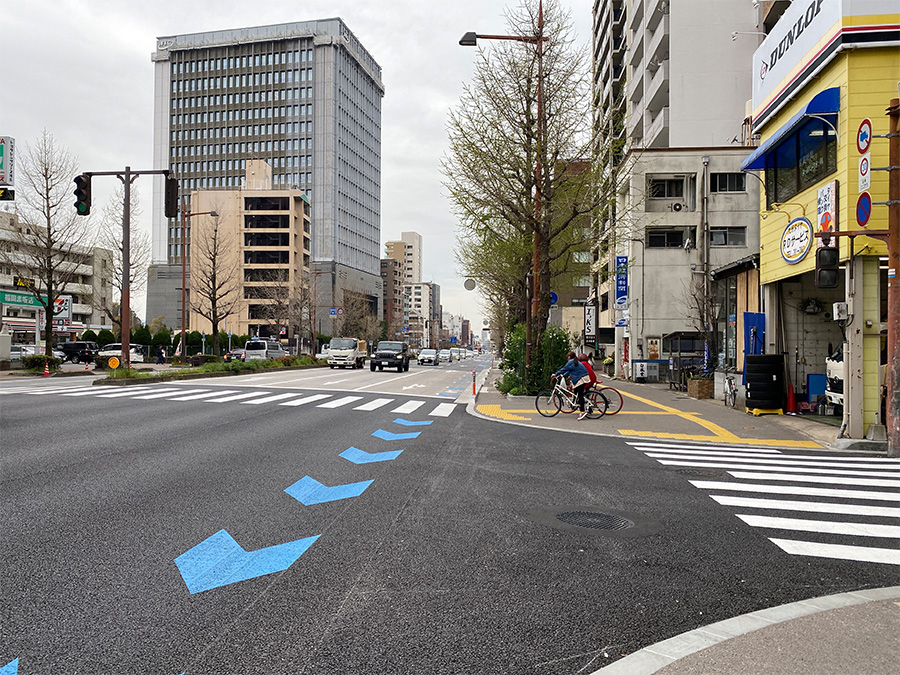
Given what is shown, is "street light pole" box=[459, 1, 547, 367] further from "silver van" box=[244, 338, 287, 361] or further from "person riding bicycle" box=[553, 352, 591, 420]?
"silver van" box=[244, 338, 287, 361]

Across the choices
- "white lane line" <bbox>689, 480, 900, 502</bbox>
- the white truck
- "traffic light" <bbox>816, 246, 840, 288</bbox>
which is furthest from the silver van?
"white lane line" <bbox>689, 480, 900, 502</bbox>

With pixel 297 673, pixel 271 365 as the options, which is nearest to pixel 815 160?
pixel 297 673

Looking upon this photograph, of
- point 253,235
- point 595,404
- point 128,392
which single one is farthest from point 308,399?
point 253,235

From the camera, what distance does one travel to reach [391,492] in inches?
277

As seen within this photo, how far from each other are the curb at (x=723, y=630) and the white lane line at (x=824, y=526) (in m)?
1.50

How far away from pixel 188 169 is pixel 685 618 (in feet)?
431

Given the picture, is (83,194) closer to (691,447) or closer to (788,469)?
Result: (691,447)

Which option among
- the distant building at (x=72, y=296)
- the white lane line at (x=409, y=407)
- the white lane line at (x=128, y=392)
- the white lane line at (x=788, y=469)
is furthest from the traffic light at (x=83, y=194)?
the distant building at (x=72, y=296)

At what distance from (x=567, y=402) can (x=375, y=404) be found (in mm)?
5550

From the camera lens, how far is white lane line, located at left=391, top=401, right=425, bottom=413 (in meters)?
16.6

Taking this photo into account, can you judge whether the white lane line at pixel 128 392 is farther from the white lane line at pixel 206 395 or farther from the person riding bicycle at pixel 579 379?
the person riding bicycle at pixel 579 379

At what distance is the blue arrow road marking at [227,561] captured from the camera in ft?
14.0

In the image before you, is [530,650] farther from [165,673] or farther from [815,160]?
[815,160]

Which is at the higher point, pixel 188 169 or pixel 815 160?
pixel 188 169
